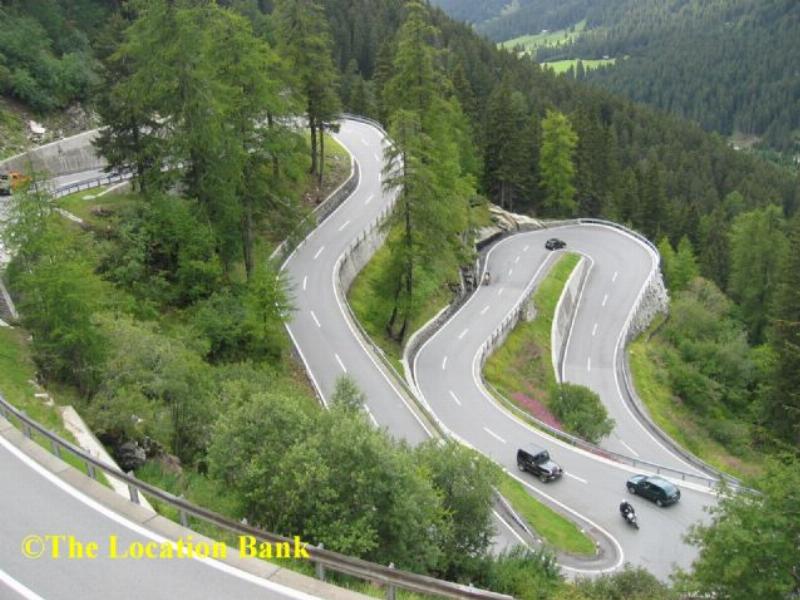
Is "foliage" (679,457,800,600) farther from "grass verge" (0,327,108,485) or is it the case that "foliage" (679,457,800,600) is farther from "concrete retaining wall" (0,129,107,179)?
"concrete retaining wall" (0,129,107,179)

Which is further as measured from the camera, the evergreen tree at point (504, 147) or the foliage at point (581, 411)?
the evergreen tree at point (504, 147)

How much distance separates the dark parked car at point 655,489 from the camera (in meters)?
28.3

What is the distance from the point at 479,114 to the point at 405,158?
157ft

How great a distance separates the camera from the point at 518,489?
27.6 metres

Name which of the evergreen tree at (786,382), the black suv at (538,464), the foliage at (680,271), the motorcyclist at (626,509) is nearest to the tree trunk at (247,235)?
the black suv at (538,464)

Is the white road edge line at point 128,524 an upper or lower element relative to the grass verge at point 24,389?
upper

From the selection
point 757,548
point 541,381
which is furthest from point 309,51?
point 757,548

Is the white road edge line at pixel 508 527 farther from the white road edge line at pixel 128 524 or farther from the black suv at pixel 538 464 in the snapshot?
the white road edge line at pixel 128 524

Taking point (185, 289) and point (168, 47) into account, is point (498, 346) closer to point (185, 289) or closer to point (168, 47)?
point (185, 289)

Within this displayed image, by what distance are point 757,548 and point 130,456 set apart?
48.4ft

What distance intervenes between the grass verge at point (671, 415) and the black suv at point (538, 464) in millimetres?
12950

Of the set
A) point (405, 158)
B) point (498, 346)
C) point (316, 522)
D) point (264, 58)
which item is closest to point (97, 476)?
point (316, 522)

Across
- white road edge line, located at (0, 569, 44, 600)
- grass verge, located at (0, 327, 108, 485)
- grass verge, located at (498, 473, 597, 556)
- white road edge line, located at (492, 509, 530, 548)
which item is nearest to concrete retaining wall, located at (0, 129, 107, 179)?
grass verge, located at (0, 327, 108, 485)

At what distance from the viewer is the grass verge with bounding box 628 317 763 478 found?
3922 centimetres
